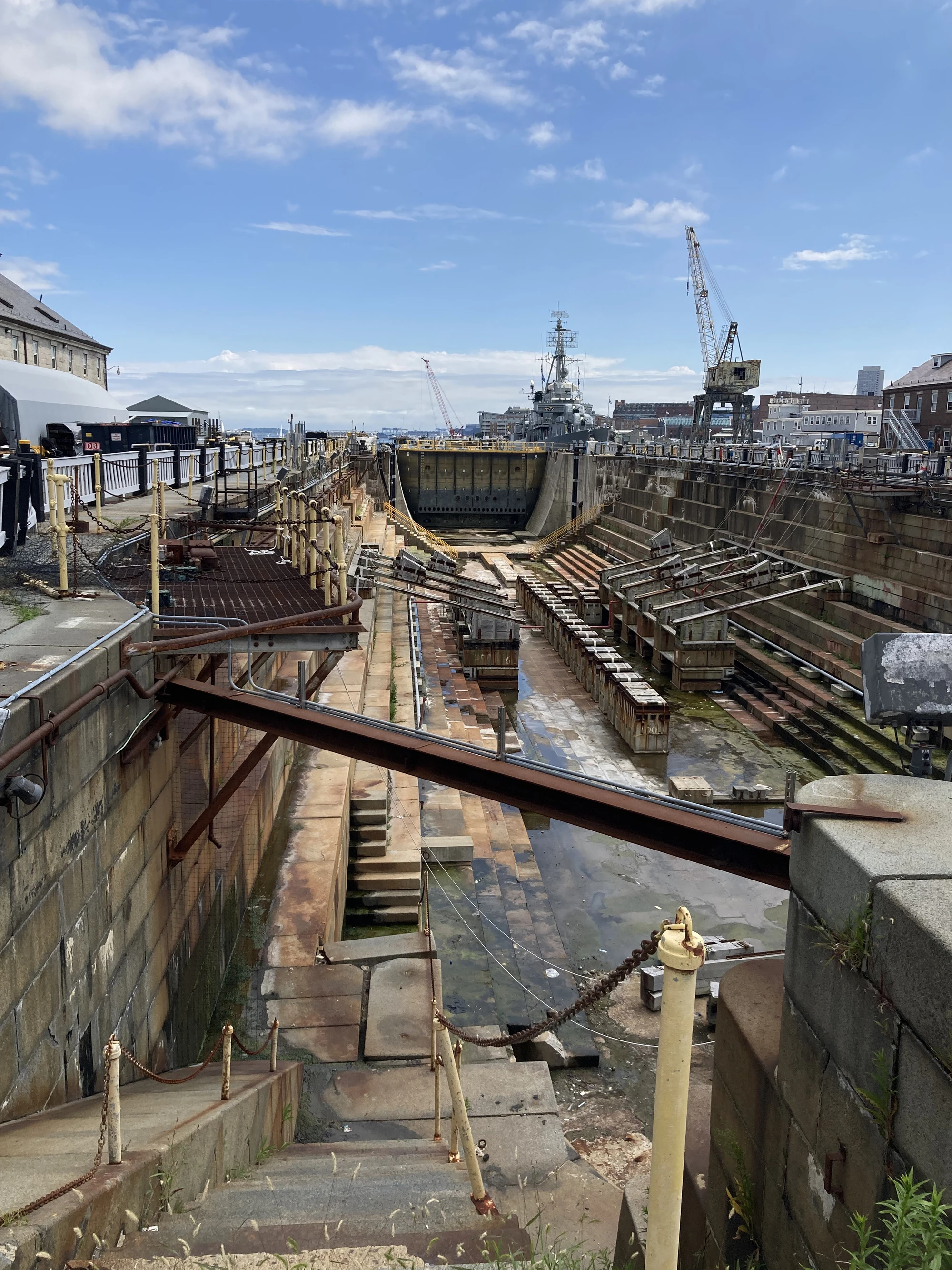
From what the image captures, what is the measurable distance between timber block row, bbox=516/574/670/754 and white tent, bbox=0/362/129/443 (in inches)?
659

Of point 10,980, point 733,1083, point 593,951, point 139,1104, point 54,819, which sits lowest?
point 593,951

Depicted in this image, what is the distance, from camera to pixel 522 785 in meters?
6.45

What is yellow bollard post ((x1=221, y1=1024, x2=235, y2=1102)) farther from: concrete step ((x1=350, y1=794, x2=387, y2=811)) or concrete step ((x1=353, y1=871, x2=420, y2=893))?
concrete step ((x1=350, y1=794, x2=387, y2=811))

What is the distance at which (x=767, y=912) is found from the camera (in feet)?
47.3

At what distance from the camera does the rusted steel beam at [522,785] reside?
5.44 m

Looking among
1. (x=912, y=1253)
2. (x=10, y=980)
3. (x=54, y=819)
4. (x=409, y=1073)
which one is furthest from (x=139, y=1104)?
(x=912, y=1253)

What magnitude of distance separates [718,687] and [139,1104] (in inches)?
962

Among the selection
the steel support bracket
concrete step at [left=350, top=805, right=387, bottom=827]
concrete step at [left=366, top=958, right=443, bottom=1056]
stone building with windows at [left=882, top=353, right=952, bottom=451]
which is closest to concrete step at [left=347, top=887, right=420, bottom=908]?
concrete step at [left=350, top=805, right=387, bottom=827]

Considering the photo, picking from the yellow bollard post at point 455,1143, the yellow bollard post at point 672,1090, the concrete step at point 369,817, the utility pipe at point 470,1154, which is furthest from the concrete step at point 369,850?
the yellow bollard post at point 672,1090

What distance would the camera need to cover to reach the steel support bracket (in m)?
3.94

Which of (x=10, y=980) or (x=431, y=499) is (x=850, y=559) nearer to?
(x=10, y=980)

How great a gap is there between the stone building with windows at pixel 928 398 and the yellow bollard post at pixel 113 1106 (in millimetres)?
63182

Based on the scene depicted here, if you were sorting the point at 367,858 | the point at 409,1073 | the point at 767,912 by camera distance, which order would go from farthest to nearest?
the point at 767,912 → the point at 367,858 → the point at 409,1073

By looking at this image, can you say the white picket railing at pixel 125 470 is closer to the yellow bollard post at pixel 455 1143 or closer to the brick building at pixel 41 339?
the yellow bollard post at pixel 455 1143
